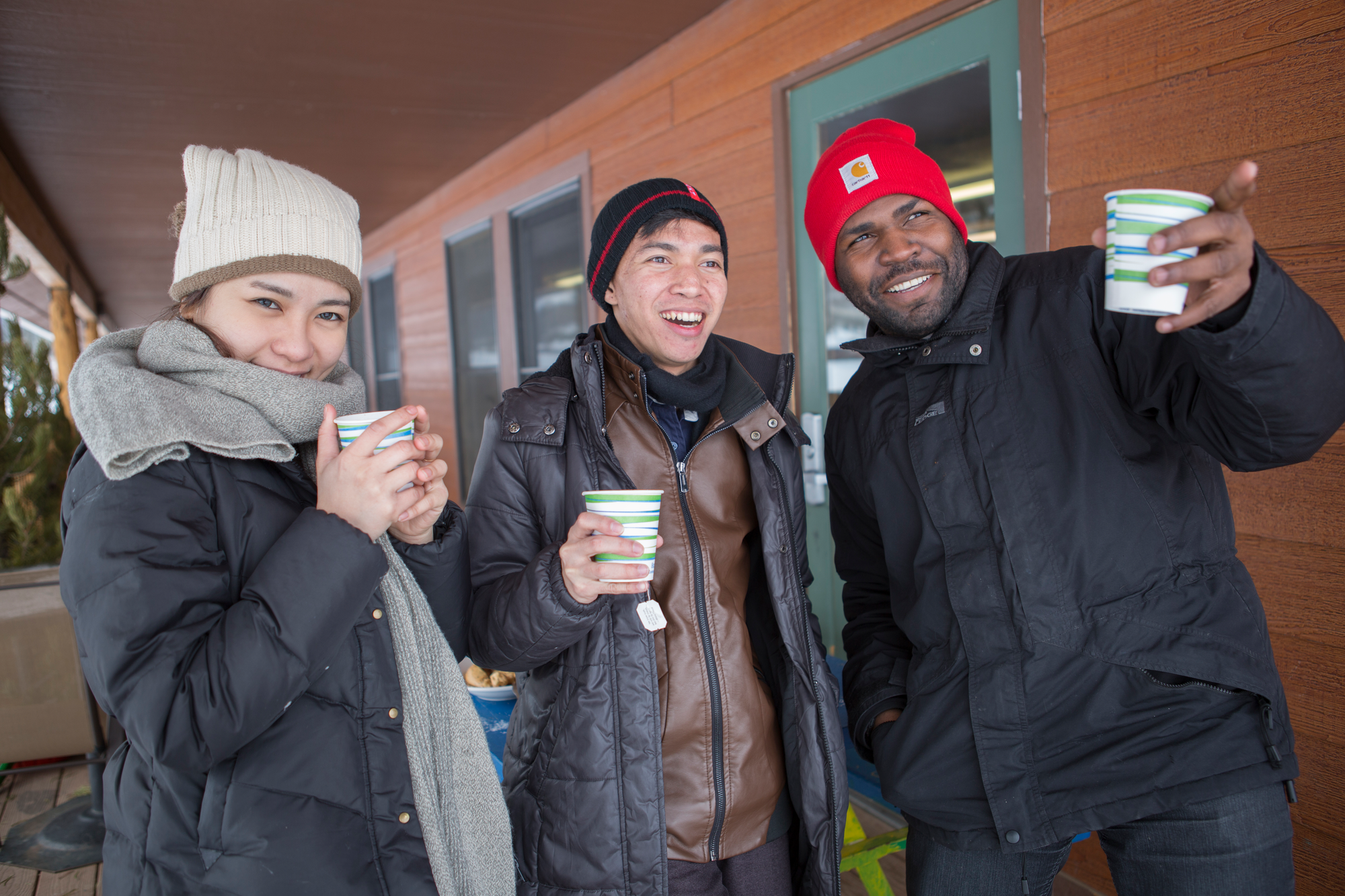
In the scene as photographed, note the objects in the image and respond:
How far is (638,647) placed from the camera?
1.34m

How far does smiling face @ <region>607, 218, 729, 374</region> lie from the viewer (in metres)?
1.52

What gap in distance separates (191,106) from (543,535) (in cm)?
449

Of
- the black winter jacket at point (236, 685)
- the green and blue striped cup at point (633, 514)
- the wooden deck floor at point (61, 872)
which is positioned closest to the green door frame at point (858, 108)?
the wooden deck floor at point (61, 872)

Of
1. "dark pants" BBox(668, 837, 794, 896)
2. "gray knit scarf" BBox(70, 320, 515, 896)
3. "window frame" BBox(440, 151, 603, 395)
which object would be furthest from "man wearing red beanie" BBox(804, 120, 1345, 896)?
"window frame" BBox(440, 151, 603, 395)

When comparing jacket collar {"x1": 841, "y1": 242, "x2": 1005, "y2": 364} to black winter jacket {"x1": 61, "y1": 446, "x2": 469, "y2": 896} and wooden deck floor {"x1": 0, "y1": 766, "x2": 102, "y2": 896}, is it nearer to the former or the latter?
black winter jacket {"x1": 61, "y1": 446, "x2": 469, "y2": 896}

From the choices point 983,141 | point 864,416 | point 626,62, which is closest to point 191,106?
point 626,62

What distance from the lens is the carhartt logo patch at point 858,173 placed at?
156 cm

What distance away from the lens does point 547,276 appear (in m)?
5.31

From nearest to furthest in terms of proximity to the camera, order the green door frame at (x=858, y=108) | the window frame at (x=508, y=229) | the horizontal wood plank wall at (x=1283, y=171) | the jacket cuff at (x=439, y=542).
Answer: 1. the jacket cuff at (x=439, y=542)
2. the horizontal wood plank wall at (x=1283, y=171)
3. the green door frame at (x=858, y=108)
4. the window frame at (x=508, y=229)

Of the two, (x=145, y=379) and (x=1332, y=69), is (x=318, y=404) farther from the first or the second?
(x=1332, y=69)

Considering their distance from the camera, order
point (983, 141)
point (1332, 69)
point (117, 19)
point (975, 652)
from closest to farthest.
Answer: point (975, 652) → point (1332, 69) → point (983, 141) → point (117, 19)

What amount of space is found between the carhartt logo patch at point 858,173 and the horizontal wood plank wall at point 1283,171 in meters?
0.96

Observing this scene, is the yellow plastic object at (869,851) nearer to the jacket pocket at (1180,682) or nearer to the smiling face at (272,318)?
the jacket pocket at (1180,682)

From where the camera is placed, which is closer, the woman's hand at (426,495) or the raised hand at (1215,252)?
the raised hand at (1215,252)
